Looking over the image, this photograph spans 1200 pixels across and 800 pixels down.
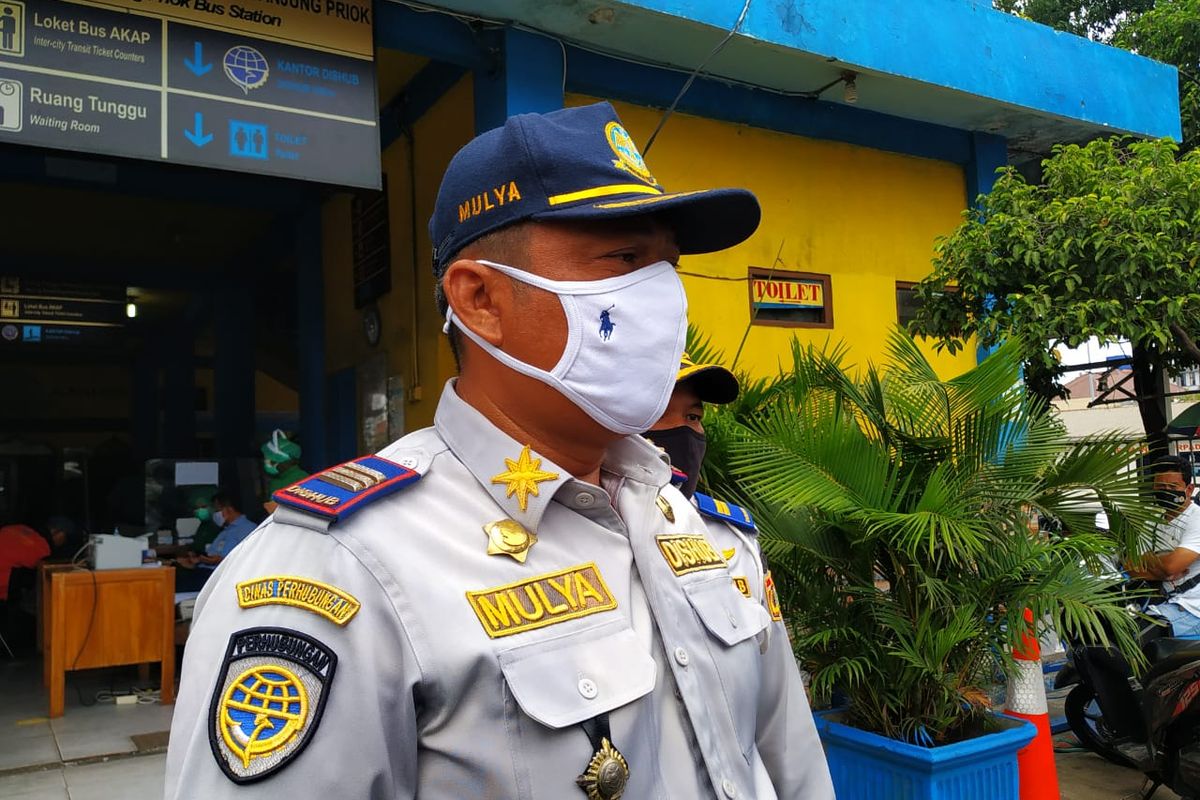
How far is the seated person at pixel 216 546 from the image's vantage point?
750 centimetres

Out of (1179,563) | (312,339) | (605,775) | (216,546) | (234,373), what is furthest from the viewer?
(234,373)

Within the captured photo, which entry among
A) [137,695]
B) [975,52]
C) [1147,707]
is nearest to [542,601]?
[1147,707]

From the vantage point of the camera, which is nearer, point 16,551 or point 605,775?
point 605,775

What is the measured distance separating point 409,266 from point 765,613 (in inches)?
216

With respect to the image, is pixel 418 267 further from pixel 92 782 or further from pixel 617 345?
pixel 617 345

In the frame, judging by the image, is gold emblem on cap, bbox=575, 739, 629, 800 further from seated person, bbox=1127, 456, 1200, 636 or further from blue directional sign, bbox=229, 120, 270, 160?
seated person, bbox=1127, 456, 1200, 636

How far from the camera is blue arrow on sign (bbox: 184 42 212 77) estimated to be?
445cm

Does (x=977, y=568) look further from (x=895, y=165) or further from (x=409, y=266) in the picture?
(x=895, y=165)

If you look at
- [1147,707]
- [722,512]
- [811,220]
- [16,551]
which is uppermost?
[811,220]

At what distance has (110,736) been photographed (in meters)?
5.29

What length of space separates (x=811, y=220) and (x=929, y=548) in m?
4.41

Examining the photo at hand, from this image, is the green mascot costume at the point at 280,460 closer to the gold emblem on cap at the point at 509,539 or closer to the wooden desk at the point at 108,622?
the wooden desk at the point at 108,622

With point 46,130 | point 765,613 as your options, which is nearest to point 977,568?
point 765,613

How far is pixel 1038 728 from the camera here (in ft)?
11.6
